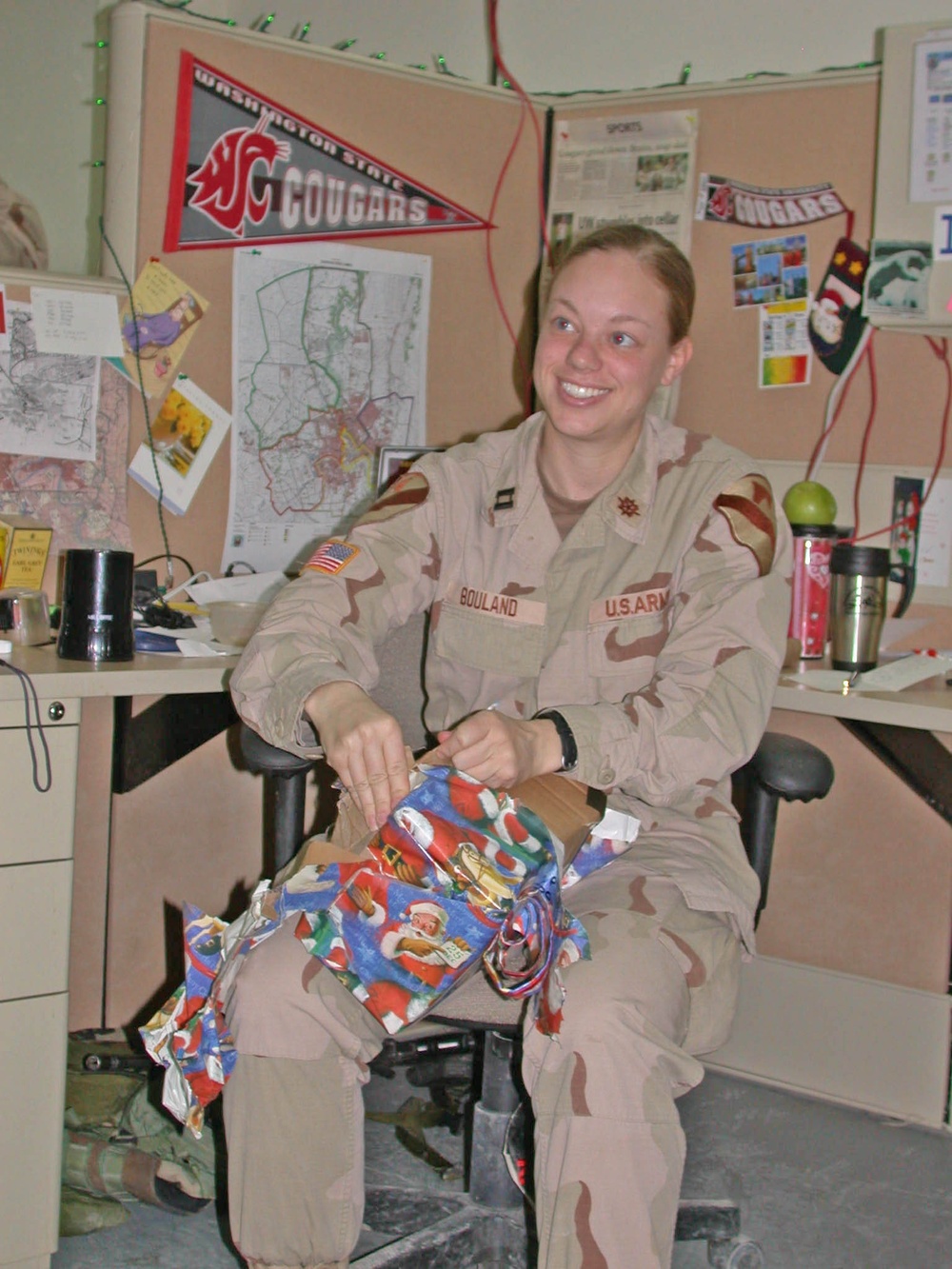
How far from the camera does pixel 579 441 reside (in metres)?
1.46

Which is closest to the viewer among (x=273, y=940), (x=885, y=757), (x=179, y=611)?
(x=273, y=940)

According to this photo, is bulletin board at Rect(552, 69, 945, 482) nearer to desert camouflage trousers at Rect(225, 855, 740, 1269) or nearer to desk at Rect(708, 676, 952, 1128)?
desk at Rect(708, 676, 952, 1128)

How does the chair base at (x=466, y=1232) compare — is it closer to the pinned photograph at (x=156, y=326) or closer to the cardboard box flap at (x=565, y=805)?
the cardboard box flap at (x=565, y=805)

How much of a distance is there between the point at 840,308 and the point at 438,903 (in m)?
1.34

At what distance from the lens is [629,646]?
1.40m

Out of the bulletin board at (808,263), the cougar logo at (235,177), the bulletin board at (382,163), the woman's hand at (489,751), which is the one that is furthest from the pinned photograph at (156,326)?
the woman's hand at (489,751)

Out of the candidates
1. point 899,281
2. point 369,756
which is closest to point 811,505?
point 899,281

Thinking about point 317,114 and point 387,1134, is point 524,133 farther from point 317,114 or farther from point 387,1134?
point 387,1134

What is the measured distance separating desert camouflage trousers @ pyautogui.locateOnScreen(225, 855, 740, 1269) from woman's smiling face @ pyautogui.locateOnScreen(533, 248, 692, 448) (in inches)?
20.9

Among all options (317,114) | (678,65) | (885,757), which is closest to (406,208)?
(317,114)

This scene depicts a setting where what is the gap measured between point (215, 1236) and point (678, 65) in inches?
82.5

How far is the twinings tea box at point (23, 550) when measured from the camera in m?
1.74

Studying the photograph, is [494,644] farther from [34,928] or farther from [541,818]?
[34,928]

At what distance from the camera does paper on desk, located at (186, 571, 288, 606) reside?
184 centimetres
